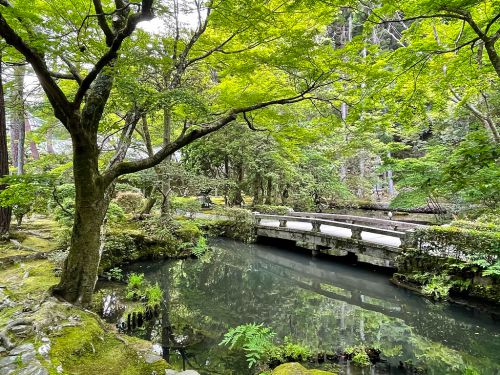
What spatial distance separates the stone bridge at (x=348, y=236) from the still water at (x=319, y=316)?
82 cm

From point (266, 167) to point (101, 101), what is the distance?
13.4 metres

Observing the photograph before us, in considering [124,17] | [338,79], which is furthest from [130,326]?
[338,79]

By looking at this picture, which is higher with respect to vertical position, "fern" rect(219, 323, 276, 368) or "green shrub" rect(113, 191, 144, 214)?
"green shrub" rect(113, 191, 144, 214)

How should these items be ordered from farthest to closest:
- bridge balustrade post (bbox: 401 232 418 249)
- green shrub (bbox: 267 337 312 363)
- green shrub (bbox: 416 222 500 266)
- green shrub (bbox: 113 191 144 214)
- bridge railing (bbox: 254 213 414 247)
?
green shrub (bbox: 113 191 144 214)
bridge railing (bbox: 254 213 414 247)
bridge balustrade post (bbox: 401 232 418 249)
green shrub (bbox: 416 222 500 266)
green shrub (bbox: 267 337 312 363)

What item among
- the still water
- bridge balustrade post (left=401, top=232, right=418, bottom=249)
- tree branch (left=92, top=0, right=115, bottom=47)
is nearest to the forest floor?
the still water

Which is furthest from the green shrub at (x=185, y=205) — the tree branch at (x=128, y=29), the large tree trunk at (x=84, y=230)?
the tree branch at (x=128, y=29)

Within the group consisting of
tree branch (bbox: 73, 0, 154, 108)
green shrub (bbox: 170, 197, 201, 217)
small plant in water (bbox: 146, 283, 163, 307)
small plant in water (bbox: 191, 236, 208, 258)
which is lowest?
small plant in water (bbox: 146, 283, 163, 307)

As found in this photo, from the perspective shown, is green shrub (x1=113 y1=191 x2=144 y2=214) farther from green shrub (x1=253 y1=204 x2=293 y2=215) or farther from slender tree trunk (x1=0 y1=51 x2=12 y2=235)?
green shrub (x1=253 y1=204 x2=293 y2=215)

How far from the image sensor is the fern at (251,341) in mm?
5488

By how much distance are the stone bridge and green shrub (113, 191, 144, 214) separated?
19.4 ft

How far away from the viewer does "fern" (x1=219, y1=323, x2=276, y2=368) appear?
18.0 feet

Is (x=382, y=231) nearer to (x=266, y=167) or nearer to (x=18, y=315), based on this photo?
(x=266, y=167)

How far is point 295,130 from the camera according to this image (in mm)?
8297

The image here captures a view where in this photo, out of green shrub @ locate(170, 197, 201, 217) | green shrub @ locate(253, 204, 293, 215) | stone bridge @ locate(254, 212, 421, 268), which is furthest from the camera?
green shrub @ locate(253, 204, 293, 215)
